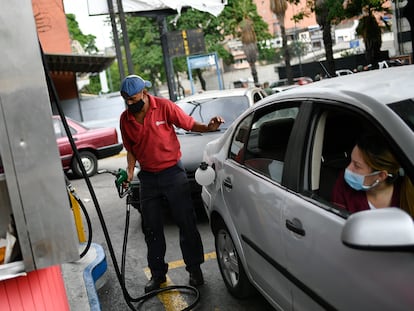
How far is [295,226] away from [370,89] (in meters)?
0.79

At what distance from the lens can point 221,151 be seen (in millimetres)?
3963

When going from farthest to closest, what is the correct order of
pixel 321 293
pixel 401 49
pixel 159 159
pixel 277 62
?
pixel 277 62 < pixel 401 49 < pixel 159 159 < pixel 321 293

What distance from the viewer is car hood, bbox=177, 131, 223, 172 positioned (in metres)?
5.90

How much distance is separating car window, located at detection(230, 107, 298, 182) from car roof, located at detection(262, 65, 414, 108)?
0.22 metres

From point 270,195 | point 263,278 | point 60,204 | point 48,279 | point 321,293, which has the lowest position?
point 263,278

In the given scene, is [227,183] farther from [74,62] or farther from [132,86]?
[74,62]

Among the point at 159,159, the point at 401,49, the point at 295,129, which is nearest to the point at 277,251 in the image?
the point at 295,129

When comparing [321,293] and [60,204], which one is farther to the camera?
[321,293]

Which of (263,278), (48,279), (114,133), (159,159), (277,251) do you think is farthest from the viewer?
(114,133)

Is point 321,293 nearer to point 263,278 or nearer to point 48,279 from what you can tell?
point 263,278

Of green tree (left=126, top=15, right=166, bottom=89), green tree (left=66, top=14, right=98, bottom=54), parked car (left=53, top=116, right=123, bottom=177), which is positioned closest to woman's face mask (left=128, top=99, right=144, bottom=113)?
parked car (left=53, top=116, right=123, bottom=177)

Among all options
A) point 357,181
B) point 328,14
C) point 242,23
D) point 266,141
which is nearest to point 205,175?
point 266,141

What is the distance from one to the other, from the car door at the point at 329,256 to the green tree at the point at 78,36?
4391cm

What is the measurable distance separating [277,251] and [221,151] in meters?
1.43
